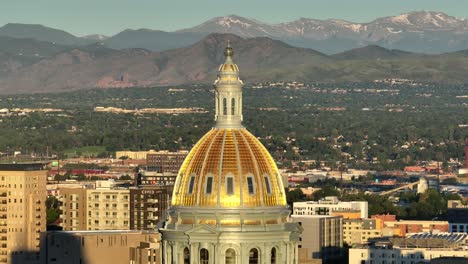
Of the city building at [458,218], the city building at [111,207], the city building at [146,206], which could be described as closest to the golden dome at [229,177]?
the city building at [111,207]

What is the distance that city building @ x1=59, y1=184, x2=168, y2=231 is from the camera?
518 ft

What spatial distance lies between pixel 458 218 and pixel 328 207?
9.76 metres

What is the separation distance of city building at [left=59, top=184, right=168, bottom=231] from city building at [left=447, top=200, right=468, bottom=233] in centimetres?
2098

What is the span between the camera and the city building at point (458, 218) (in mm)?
171875

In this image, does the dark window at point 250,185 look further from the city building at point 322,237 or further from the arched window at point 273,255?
the city building at point 322,237

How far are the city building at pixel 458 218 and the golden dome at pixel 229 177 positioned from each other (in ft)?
423

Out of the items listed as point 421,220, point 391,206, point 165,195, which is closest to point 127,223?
point 165,195

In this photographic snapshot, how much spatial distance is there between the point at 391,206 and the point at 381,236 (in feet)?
114

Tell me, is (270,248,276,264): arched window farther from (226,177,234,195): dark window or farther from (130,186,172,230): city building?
(130,186,172,230): city building

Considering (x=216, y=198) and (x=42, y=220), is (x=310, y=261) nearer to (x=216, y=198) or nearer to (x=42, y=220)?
(x=42, y=220)

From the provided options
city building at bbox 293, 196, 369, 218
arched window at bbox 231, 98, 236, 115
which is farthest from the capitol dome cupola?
city building at bbox 293, 196, 369, 218

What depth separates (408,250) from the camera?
464 feet

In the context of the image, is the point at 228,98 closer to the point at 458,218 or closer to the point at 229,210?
the point at 229,210

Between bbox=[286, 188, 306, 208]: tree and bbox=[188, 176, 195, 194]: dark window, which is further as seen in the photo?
bbox=[286, 188, 306, 208]: tree
